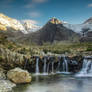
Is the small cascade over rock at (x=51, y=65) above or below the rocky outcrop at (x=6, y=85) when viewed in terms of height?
above

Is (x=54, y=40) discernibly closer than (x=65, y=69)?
No

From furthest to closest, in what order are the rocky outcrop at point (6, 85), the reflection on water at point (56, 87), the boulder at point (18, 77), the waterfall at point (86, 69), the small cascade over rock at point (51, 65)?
the small cascade over rock at point (51, 65) < the waterfall at point (86, 69) < the boulder at point (18, 77) < the reflection on water at point (56, 87) < the rocky outcrop at point (6, 85)

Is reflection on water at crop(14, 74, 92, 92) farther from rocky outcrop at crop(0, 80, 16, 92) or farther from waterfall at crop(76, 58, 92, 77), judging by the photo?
waterfall at crop(76, 58, 92, 77)

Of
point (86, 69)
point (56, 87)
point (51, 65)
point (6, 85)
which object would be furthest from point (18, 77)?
point (86, 69)

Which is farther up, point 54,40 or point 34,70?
point 54,40

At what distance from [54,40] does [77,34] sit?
2614 centimetres

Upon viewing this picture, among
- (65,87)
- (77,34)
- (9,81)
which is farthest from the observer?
(77,34)

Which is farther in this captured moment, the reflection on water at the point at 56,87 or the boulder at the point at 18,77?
the boulder at the point at 18,77

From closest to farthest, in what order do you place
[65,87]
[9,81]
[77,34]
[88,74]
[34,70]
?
[65,87]
[9,81]
[88,74]
[34,70]
[77,34]

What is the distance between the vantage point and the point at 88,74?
136ft

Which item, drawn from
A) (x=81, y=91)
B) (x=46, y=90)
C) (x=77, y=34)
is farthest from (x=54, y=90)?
(x=77, y=34)

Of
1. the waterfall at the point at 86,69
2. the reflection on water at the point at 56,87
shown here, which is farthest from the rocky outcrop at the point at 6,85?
the waterfall at the point at 86,69

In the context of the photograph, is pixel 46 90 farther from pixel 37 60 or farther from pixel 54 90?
pixel 37 60

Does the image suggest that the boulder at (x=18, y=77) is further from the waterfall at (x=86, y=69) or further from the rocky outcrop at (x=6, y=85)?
the waterfall at (x=86, y=69)
